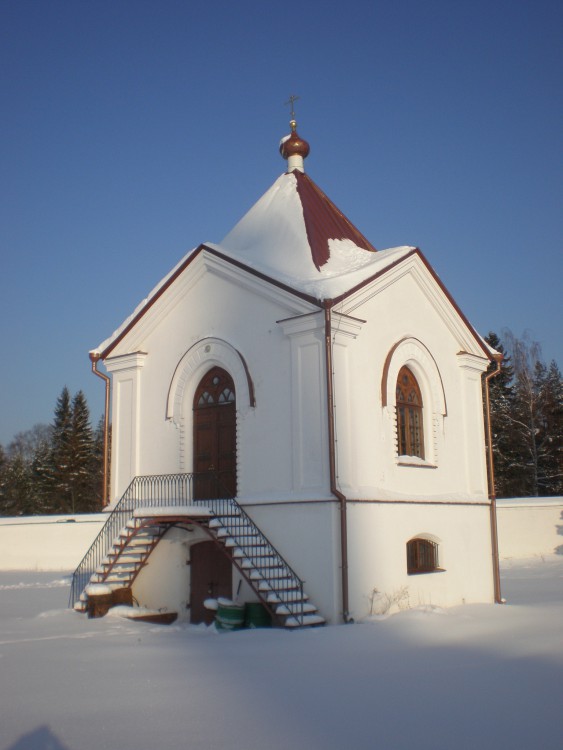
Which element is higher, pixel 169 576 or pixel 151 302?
pixel 151 302

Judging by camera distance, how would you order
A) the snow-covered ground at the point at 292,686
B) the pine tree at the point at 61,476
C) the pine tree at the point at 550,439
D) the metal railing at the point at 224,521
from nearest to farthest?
the snow-covered ground at the point at 292,686, the metal railing at the point at 224,521, the pine tree at the point at 550,439, the pine tree at the point at 61,476

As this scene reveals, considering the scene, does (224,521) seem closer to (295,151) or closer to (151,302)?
(151,302)

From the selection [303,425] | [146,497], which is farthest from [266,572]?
[146,497]

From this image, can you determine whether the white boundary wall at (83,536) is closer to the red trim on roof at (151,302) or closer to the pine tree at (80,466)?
the red trim on roof at (151,302)

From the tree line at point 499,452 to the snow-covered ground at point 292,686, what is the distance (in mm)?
20644

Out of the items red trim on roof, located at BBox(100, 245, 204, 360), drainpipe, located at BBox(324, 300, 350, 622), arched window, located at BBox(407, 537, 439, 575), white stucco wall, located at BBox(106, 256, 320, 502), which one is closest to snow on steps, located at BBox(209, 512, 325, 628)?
drainpipe, located at BBox(324, 300, 350, 622)

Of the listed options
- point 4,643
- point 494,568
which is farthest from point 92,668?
point 494,568

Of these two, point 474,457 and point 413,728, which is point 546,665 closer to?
point 413,728

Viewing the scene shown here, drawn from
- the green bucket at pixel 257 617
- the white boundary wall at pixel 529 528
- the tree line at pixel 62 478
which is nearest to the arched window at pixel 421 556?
the green bucket at pixel 257 617

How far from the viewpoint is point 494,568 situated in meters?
15.9

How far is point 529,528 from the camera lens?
87.1 ft

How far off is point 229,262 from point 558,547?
17.8m

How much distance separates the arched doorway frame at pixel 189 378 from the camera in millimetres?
14531

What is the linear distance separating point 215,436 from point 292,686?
24.0 feet
